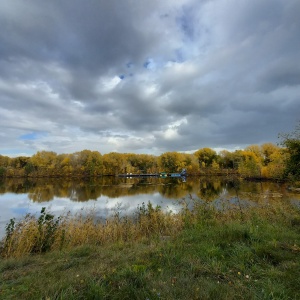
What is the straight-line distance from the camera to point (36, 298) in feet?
9.69

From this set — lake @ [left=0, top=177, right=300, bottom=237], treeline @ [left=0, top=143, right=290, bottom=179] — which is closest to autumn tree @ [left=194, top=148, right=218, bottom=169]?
treeline @ [left=0, top=143, right=290, bottom=179]

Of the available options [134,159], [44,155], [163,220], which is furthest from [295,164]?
[134,159]

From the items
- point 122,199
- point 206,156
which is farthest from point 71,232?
point 206,156

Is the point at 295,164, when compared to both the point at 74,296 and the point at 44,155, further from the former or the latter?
the point at 44,155

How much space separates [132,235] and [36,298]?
5.92 metres

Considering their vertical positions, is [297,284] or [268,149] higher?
[268,149]

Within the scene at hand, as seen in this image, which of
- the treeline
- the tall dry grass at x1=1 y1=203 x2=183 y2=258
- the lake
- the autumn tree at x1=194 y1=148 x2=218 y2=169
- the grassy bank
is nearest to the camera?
the grassy bank

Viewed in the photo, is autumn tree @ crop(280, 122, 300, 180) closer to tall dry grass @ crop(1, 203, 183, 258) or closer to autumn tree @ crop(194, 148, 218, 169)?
tall dry grass @ crop(1, 203, 183, 258)

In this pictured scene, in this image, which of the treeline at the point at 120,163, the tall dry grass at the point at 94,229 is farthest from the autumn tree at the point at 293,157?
the treeline at the point at 120,163

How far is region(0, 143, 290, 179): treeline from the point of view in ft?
301

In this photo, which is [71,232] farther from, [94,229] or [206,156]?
[206,156]

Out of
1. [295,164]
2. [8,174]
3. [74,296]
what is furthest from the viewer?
[8,174]

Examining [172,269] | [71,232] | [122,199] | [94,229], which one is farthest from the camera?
[122,199]

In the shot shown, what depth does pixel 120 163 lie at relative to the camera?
11706 centimetres
